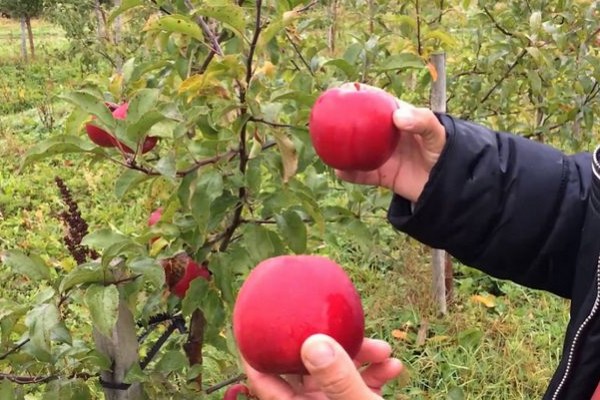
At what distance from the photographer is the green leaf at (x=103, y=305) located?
1.09 metres

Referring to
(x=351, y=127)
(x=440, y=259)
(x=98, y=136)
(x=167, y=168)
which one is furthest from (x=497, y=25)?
(x=167, y=168)

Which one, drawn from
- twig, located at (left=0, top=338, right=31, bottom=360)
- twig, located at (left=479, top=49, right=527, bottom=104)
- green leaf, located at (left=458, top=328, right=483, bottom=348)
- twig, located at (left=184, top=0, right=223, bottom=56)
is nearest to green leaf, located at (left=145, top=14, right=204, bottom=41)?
twig, located at (left=184, top=0, right=223, bottom=56)

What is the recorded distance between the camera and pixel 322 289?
3.19ft

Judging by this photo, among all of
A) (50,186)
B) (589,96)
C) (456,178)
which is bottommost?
(50,186)

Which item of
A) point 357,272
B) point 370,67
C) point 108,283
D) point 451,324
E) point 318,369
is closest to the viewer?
point 318,369

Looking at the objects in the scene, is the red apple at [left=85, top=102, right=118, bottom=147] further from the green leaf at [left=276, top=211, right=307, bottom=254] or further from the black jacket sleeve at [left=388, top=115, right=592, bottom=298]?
the black jacket sleeve at [left=388, top=115, right=592, bottom=298]

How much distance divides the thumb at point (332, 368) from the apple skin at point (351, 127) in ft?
1.32

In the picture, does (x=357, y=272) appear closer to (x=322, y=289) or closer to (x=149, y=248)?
(x=149, y=248)

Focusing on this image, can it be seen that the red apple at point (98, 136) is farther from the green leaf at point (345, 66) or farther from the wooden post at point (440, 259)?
the wooden post at point (440, 259)

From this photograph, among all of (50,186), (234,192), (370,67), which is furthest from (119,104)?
(50,186)

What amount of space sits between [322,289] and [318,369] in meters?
0.14

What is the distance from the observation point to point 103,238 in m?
1.25

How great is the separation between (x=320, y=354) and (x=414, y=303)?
231cm

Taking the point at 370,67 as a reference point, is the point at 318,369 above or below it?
below
